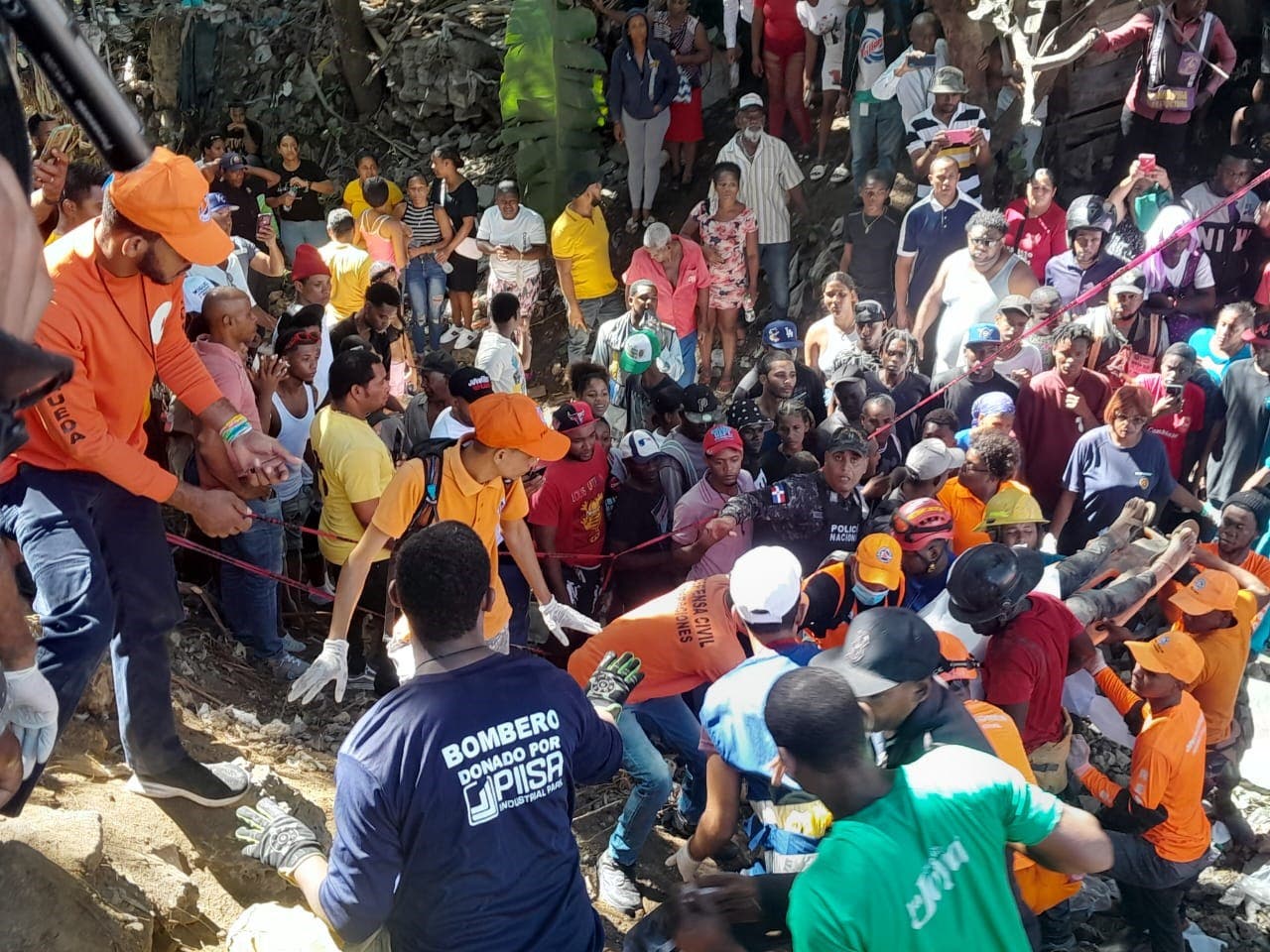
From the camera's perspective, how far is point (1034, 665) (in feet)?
15.6

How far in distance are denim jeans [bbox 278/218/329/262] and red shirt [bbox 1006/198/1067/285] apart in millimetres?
6602

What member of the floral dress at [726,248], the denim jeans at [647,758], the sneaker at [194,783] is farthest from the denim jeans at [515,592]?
the floral dress at [726,248]

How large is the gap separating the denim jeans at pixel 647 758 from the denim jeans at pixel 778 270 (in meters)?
6.00

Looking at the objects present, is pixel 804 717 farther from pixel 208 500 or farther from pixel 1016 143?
pixel 1016 143

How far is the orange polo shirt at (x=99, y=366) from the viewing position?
3291mm

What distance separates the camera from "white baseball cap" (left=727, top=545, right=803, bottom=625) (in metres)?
3.95

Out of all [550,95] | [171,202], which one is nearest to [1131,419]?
[171,202]

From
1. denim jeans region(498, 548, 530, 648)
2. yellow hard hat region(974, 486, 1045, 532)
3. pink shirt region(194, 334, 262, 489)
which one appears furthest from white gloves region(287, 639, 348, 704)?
yellow hard hat region(974, 486, 1045, 532)

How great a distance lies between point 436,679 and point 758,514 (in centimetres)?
340

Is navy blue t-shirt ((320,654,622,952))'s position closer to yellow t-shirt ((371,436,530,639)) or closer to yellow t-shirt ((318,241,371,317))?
yellow t-shirt ((371,436,530,639))

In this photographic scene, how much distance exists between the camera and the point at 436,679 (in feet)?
8.95

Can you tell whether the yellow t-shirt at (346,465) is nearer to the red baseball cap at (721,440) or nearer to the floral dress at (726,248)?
the red baseball cap at (721,440)

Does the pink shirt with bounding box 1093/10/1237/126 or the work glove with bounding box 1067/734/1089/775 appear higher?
the pink shirt with bounding box 1093/10/1237/126

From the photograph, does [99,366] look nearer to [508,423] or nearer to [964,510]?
[508,423]
